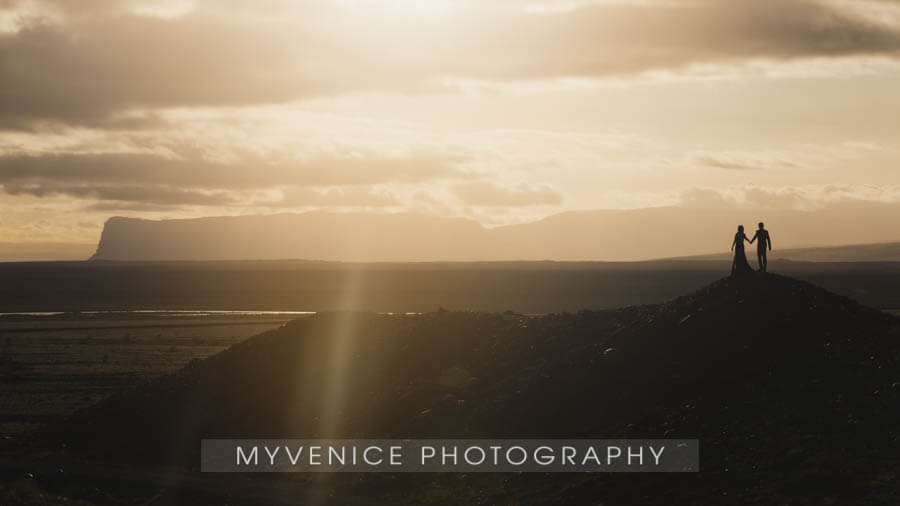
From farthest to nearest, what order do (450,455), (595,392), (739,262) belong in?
(739,262)
(595,392)
(450,455)

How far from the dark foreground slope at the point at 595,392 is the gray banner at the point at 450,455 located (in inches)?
25.5

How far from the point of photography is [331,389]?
39844 millimetres

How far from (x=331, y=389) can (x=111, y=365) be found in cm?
2485

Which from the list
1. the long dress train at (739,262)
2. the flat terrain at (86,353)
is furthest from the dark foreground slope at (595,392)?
the flat terrain at (86,353)

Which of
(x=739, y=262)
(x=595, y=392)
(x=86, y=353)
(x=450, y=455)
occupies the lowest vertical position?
(x=450, y=455)

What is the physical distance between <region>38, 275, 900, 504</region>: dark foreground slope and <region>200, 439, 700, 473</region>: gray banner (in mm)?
648

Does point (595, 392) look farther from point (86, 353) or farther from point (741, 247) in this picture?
point (86, 353)

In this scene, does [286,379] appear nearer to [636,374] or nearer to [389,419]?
[389,419]

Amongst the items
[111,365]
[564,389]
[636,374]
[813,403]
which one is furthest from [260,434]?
[111,365]

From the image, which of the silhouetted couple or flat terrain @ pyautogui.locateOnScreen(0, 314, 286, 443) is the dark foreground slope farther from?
flat terrain @ pyautogui.locateOnScreen(0, 314, 286, 443)

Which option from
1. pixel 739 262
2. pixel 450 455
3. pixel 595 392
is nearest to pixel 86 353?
pixel 450 455

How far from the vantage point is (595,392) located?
110ft

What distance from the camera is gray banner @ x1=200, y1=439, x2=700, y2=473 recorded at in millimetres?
28656

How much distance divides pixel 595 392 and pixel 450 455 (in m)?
5.59
